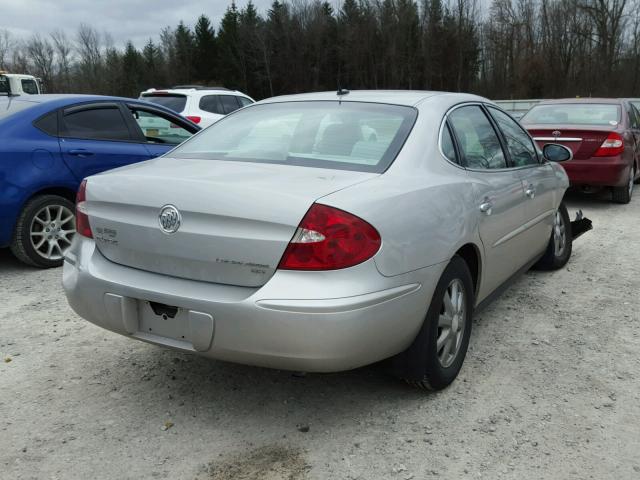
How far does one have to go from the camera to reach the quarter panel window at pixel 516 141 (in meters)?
4.18

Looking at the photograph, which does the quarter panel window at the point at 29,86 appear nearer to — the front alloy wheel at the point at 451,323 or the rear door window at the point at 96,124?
the rear door window at the point at 96,124

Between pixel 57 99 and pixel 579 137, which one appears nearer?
pixel 57 99

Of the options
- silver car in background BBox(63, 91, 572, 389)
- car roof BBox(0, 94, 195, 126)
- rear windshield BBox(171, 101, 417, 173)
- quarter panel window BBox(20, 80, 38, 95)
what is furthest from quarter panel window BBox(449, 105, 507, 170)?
quarter panel window BBox(20, 80, 38, 95)

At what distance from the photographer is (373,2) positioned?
6750cm

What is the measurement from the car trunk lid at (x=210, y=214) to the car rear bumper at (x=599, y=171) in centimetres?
649

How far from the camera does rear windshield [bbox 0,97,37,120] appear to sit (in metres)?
5.41

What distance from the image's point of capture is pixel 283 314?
94.1 inches

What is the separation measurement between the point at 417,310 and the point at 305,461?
2.67 feet

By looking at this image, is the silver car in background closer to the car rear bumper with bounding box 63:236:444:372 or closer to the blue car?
Result: the car rear bumper with bounding box 63:236:444:372

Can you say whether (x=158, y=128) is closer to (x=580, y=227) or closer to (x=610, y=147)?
(x=580, y=227)

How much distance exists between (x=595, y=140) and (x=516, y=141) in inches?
181

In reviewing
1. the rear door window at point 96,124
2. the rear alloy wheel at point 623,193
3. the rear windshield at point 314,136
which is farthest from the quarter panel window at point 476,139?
the rear alloy wheel at point 623,193

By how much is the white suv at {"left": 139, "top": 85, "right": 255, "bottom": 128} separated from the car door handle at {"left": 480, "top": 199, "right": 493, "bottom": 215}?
8246 millimetres

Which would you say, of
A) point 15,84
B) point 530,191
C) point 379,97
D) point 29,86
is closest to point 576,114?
point 530,191
